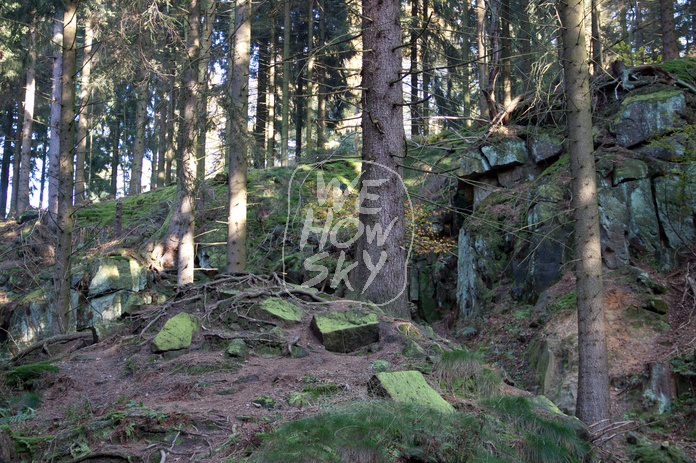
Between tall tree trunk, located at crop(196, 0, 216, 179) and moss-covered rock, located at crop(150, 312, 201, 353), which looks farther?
tall tree trunk, located at crop(196, 0, 216, 179)

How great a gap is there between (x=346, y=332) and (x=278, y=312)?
3.82 ft

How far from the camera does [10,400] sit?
4305 millimetres

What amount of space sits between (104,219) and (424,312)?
1130 cm

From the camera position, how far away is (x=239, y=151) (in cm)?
1015

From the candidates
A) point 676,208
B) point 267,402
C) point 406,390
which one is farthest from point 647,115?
point 267,402

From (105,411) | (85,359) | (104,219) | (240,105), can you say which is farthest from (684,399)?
(104,219)

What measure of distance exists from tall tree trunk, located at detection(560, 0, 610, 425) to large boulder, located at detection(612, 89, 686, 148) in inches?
175

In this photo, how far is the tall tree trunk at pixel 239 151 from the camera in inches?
396

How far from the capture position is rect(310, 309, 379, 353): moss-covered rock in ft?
19.0

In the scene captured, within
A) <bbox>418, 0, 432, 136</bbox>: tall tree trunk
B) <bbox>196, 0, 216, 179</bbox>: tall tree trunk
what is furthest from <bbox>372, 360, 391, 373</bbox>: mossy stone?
<bbox>196, 0, 216, 179</bbox>: tall tree trunk

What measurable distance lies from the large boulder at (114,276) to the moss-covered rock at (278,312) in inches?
260

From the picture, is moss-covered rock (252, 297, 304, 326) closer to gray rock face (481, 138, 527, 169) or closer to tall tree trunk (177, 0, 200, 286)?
tall tree trunk (177, 0, 200, 286)

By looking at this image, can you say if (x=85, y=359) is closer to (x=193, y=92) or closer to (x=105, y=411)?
(x=105, y=411)

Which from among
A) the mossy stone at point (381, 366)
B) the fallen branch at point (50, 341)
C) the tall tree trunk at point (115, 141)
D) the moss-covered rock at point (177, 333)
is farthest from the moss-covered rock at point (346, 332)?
the tall tree trunk at point (115, 141)
